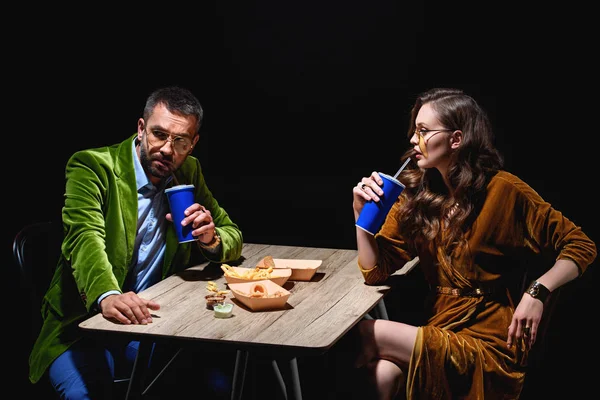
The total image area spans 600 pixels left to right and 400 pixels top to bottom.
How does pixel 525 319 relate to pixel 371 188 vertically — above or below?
below

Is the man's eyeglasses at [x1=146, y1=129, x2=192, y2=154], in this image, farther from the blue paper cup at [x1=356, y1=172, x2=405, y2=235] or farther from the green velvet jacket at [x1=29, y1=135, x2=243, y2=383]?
the blue paper cup at [x1=356, y1=172, x2=405, y2=235]

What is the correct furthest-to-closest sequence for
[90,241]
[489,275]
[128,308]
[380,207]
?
[489,275], [90,241], [380,207], [128,308]

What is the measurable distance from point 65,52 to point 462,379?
252 cm

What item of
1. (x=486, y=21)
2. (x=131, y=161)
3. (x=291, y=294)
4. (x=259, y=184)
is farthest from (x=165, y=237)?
(x=486, y=21)

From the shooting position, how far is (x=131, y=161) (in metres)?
3.17

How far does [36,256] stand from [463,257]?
1762mm

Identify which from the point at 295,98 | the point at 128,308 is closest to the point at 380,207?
the point at 128,308

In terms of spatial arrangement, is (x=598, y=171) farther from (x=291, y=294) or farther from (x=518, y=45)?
(x=291, y=294)

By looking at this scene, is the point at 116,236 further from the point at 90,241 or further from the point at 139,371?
the point at 139,371

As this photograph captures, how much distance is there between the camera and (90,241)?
2.87 metres

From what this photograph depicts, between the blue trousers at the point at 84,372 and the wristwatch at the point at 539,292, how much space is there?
4.92 feet

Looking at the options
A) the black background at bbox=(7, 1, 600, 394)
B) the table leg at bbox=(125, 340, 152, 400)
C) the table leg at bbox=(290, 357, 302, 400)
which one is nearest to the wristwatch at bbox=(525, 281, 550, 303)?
the table leg at bbox=(290, 357, 302, 400)

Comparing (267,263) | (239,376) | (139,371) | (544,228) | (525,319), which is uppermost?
(544,228)

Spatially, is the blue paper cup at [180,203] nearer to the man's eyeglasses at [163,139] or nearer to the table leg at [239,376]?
the man's eyeglasses at [163,139]
